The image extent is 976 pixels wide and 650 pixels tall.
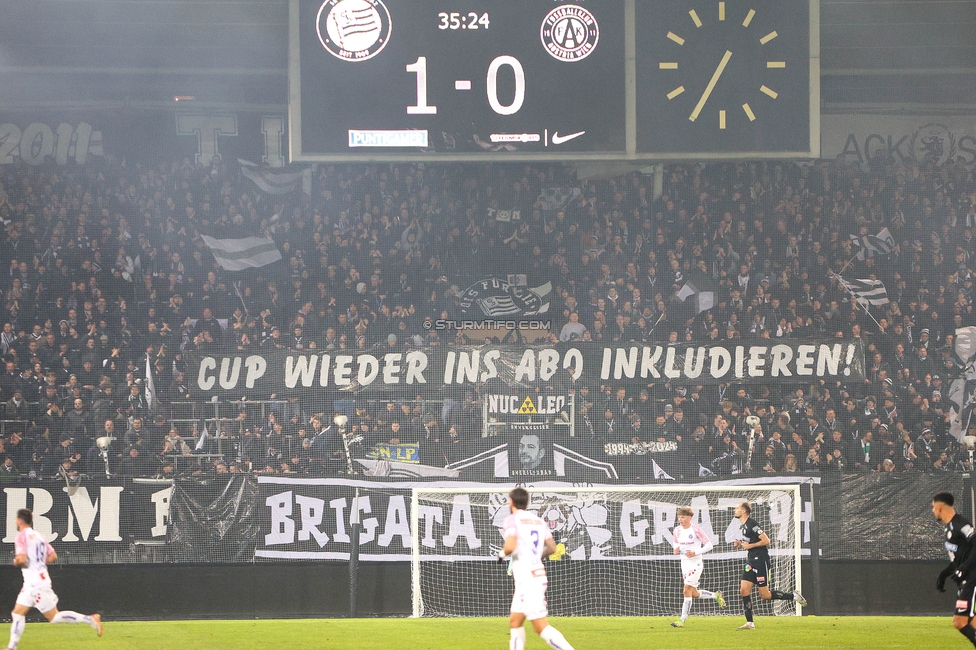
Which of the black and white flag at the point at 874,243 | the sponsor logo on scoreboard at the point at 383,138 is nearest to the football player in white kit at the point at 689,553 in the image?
the sponsor logo on scoreboard at the point at 383,138

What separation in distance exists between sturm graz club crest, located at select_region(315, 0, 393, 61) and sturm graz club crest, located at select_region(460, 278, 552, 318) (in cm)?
939

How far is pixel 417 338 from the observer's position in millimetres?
20547

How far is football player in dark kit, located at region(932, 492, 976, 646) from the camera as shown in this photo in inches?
370

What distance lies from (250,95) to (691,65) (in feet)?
47.9

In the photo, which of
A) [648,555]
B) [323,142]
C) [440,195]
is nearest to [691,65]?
[323,142]

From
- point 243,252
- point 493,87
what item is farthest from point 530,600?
point 243,252

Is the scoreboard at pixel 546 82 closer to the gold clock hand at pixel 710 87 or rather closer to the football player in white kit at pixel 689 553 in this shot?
the gold clock hand at pixel 710 87

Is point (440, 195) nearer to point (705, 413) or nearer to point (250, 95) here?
point (250, 95)

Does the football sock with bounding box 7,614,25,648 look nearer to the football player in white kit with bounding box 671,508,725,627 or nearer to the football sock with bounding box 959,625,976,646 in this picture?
the football player in white kit with bounding box 671,508,725,627

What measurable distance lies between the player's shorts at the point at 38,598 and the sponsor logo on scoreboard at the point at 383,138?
5415 mm

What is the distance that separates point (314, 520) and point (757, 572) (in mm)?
6062

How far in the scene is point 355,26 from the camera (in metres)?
12.1

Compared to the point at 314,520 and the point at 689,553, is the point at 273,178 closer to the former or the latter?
the point at 314,520

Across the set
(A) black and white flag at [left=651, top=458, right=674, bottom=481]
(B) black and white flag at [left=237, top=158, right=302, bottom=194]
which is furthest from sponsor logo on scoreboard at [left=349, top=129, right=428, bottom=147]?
(B) black and white flag at [left=237, top=158, right=302, bottom=194]
